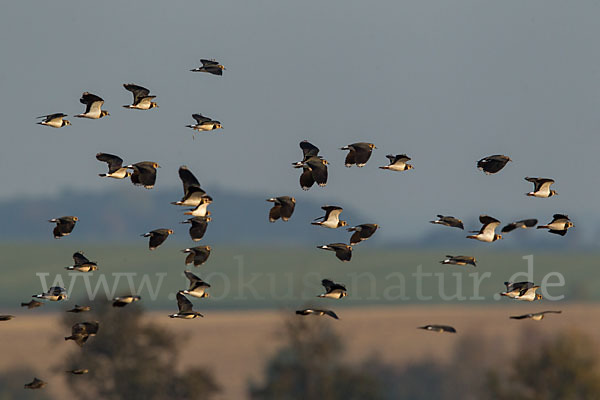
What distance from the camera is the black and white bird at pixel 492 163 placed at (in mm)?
46781

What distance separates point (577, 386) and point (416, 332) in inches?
2350

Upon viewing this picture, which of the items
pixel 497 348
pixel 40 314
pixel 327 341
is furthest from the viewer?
pixel 40 314

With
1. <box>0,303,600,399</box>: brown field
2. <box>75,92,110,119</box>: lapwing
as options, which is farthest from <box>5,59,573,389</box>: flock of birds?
<box>0,303,600,399</box>: brown field

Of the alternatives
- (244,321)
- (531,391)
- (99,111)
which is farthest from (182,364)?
(99,111)

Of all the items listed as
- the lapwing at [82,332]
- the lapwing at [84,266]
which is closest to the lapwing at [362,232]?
the lapwing at [84,266]

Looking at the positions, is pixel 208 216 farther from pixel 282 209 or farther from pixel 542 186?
pixel 542 186

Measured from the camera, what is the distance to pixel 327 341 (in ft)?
414

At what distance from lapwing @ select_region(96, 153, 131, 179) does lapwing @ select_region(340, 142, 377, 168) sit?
7.89 m

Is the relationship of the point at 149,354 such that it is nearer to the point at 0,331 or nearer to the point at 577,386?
the point at 577,386

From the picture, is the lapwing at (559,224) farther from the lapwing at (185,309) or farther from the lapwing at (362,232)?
the lapwing at (185,309)

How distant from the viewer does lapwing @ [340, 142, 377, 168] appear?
47.9 meters

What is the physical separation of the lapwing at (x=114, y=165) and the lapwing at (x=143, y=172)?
2.06 ft

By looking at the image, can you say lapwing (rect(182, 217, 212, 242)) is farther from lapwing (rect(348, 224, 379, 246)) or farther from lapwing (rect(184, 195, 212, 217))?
lapwing (rect(348, 224, 379, 246))

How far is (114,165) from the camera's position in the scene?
152 ft
